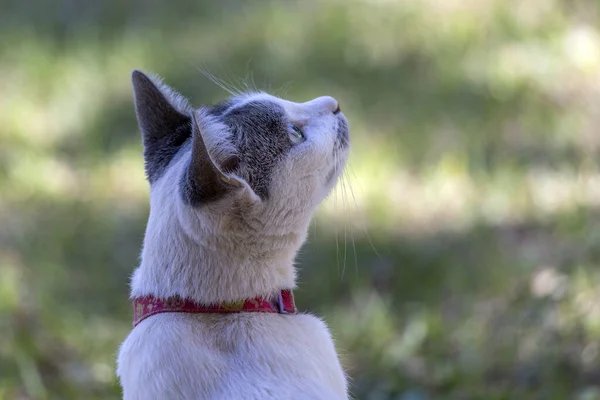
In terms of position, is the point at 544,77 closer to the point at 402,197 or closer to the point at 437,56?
the point at 437,56

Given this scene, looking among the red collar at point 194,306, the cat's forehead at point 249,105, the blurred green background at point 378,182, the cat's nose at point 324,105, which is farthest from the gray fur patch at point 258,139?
the blurred green background at point 378,182

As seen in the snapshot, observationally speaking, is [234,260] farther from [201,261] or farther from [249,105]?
[249,105]

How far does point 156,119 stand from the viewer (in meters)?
2.19

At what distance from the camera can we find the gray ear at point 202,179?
170 centimetres

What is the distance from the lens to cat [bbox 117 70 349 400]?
1818mm

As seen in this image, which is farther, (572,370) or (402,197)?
(402,197)

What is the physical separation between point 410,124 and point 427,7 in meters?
0.94

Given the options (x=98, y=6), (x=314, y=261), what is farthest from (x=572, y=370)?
(x=98, y=6)

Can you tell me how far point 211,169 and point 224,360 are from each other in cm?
42

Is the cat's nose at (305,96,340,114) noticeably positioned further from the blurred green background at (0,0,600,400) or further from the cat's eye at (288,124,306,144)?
the blurred green background at (0,0,600,400)

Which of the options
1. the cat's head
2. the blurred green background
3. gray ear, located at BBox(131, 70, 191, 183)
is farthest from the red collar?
the blurred green background

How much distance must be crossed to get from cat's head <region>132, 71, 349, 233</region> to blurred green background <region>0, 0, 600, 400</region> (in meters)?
0.91

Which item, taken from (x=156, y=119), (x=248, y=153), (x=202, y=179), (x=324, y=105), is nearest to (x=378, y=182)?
(x=324, y=105)

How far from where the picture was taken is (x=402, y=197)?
13.1 ft
